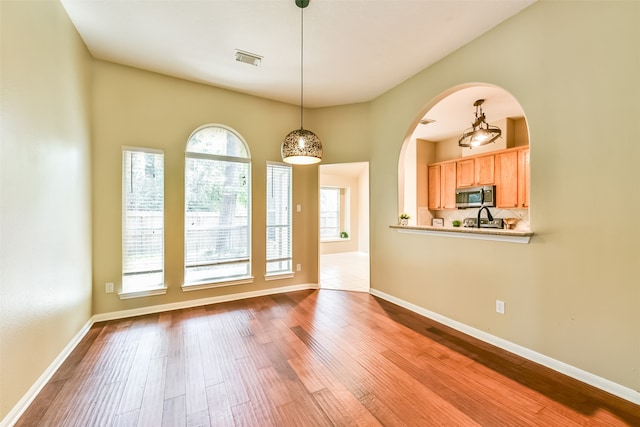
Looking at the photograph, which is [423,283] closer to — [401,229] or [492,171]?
[401,229]

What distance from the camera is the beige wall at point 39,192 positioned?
1648mm

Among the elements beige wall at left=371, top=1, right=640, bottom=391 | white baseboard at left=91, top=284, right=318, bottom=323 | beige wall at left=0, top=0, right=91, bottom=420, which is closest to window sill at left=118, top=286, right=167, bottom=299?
white baseboard at left=91, top=284, right=318, bottom=323

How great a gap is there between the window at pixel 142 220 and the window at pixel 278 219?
154 cm

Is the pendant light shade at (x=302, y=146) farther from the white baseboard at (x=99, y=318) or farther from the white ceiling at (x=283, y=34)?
the white baseboard at (x=99, y=318)

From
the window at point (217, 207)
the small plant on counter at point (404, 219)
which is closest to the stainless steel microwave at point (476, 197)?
the small plant on counter at point (404, 219)

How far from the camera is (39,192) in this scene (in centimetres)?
200

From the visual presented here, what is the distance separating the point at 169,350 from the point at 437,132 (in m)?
6.25

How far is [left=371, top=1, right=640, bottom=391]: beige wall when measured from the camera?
6.13 ft

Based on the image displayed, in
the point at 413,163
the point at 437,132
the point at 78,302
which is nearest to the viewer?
the point at 78,302

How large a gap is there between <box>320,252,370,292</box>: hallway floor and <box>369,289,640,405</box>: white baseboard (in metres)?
1.55

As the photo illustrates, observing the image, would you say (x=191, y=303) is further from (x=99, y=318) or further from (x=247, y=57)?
(x=247, y=57)

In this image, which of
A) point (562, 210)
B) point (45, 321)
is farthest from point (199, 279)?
point (562, 210)

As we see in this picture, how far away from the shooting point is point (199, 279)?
151 inches

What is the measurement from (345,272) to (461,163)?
355 cm
